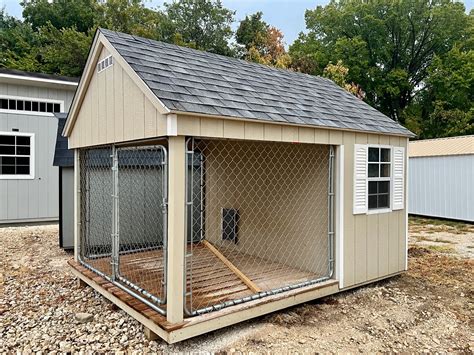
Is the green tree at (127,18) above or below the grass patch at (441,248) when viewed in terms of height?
above

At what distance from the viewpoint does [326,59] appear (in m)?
22.6

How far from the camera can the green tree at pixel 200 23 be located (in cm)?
2255

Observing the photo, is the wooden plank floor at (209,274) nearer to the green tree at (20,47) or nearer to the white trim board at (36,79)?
the white trim board at (36,79)

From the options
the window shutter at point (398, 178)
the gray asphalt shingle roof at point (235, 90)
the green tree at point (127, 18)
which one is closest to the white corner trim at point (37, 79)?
the gray asphalt shingle roof at point (235, 90)

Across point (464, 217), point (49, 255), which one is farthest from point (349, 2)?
point (49, 255)

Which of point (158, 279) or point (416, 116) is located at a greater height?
point (416, 116)

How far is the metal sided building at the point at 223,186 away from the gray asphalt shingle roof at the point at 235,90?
0.02m

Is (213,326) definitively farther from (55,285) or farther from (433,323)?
(55,285)

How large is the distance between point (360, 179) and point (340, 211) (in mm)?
495

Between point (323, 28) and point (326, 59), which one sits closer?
point (326, 59)

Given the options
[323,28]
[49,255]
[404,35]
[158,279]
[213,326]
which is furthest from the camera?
[323,28]

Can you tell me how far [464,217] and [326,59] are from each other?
1437cm

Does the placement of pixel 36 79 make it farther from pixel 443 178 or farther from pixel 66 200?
pixel 443 178

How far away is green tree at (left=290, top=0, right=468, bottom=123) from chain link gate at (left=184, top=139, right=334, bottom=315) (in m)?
18.1
